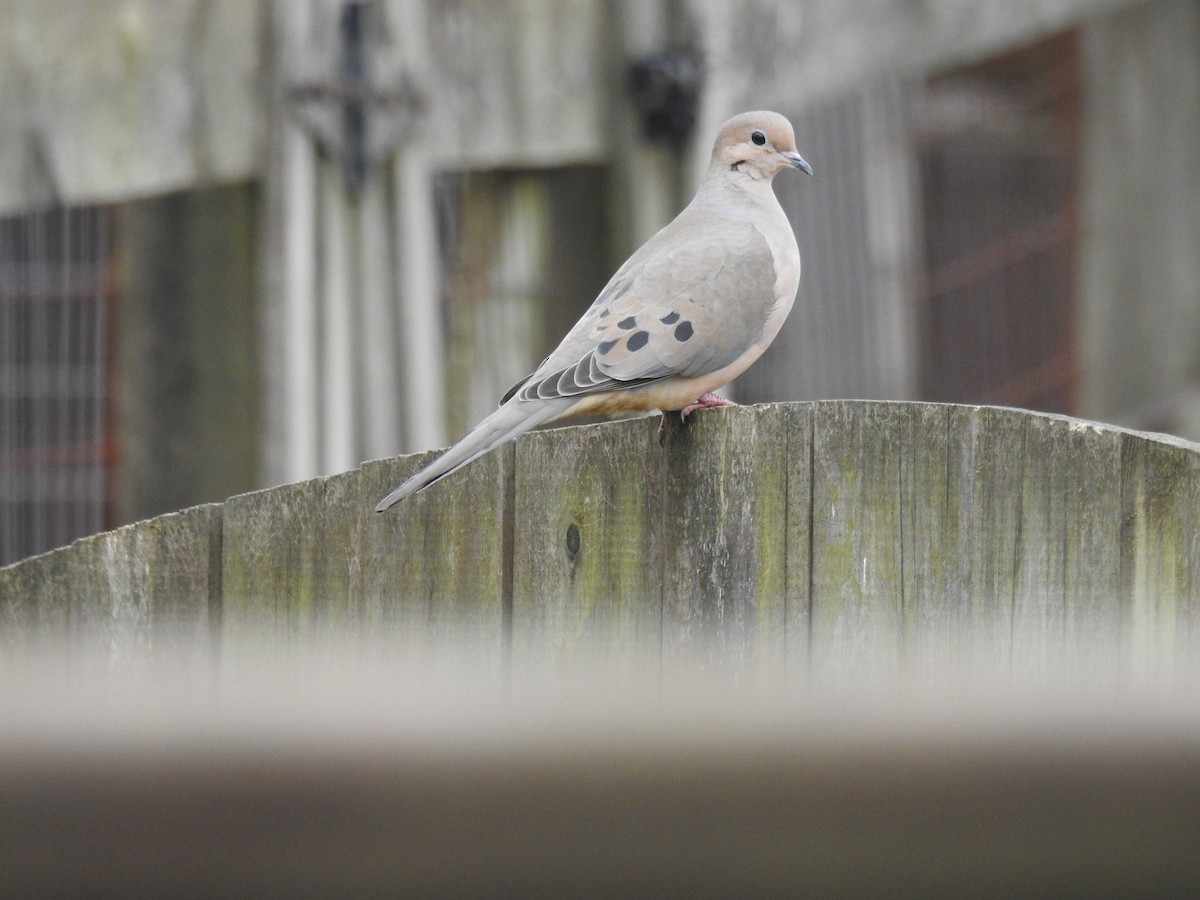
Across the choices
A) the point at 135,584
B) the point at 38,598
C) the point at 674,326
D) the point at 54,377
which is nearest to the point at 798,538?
the point at 135,584

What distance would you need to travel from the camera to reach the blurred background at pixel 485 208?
3322mm

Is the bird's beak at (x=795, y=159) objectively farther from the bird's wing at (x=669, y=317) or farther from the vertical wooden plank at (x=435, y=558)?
the vertical wooden plank at (x=435, y=558)

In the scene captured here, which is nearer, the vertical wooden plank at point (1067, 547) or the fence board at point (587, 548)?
the vertical wooden plank at point (1067, 547)

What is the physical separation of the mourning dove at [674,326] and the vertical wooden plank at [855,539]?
76 centimetres

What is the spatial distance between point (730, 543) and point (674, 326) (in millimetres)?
1183

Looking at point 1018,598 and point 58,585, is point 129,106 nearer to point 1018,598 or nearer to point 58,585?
point 58,585

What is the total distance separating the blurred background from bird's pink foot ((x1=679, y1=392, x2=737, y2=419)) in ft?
2.45

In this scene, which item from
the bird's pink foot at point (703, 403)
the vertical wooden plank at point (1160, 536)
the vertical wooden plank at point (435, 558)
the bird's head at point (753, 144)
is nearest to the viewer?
the vertical wooden plank at point (1160, 536)

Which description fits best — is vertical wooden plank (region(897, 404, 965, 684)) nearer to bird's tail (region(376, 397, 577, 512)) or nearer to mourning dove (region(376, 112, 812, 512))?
bird's tail (region(376, 397, 577, 512))

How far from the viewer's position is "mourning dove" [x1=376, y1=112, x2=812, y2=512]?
2824 mm

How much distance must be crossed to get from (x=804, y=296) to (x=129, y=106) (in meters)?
2.84

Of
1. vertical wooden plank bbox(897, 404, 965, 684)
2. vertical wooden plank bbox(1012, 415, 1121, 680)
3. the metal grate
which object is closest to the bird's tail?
vertical wooden plank bbox(897, 404, 965, 684)

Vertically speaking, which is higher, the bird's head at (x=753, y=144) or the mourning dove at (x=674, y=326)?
the bird's head at (x=753, y=144)

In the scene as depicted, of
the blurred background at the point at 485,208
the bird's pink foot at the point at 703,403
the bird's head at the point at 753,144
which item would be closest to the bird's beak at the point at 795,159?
the bird's head at the point at 753,144
